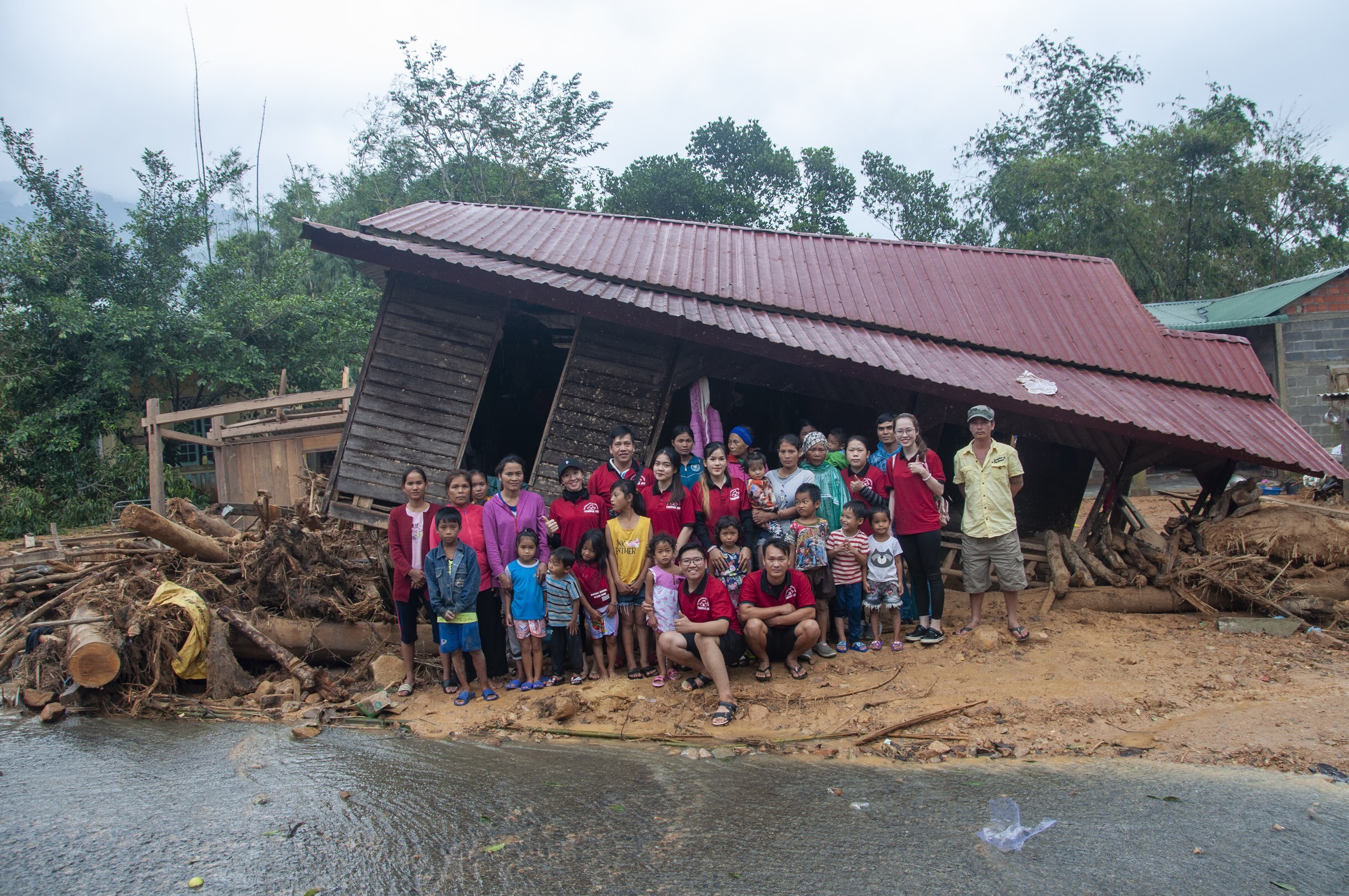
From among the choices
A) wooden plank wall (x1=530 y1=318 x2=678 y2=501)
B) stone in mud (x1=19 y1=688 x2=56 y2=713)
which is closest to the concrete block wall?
wooden plank wall (x1=530 y1=318 x2=678 y2=501)

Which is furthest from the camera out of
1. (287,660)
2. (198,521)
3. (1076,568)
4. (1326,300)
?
(1326,300)

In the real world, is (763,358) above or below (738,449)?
above

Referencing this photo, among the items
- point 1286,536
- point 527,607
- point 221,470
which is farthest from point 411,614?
point 221,470

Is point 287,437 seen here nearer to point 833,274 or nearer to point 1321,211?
point 833,274

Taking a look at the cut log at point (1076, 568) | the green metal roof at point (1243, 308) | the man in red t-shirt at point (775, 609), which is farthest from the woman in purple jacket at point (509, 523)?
the green metal roof at point (1243, 308)

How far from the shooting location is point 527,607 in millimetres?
6004

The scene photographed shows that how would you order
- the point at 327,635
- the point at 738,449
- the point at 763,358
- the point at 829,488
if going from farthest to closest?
the point at 763,358
the point at 327,635
the point at 738,449
the point at 829,488

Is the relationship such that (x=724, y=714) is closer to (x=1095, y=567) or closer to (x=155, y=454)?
(x=1095, y=567)

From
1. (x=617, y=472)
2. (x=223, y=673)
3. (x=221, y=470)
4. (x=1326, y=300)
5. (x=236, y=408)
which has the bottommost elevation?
(x=223, y=673)

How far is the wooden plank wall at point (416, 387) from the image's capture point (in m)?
7.64

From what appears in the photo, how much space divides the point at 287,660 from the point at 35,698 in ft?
5.49

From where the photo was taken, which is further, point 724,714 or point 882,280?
point 882,280

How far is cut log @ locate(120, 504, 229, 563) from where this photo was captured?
22.8ft

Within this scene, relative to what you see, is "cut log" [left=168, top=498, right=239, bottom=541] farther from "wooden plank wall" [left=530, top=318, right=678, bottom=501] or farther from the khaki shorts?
the khaki shorts
